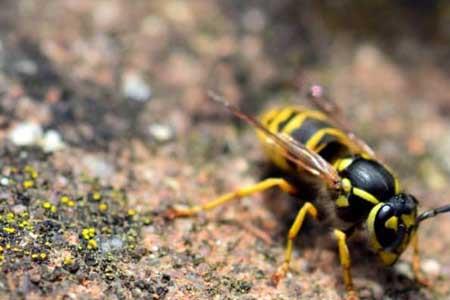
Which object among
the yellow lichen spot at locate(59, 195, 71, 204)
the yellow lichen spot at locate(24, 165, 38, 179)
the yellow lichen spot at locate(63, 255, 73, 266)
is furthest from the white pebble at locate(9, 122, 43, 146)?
the yellow lichen spot at locate(63, 255, 73, 266)

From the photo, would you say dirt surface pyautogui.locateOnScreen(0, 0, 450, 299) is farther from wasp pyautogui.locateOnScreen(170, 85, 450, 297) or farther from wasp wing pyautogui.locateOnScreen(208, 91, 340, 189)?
wasp wing pyautogui.locateOnScreen(208, 91, 340, 189)

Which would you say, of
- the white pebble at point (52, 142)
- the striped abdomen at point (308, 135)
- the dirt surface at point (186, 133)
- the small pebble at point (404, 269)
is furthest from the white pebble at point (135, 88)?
the small pebble at point (404, 269)

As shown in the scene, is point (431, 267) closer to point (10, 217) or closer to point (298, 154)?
point (298, 154)

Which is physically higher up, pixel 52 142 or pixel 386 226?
pixel 52 142

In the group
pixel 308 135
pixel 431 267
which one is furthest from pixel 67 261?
pixel 431 267

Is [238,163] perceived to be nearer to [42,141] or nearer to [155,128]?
[155,128]

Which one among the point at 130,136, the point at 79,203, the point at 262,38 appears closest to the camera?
the point at 79,203

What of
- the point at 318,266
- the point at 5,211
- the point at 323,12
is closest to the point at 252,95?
the point at 323,12
